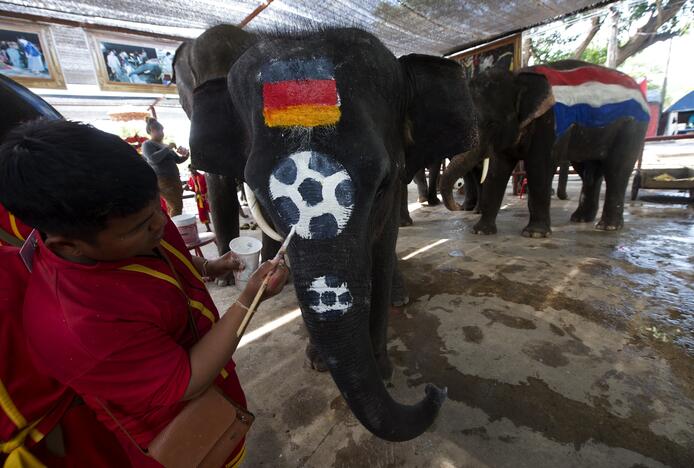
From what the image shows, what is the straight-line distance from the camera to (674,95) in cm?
3309

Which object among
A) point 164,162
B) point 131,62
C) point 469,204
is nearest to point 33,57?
point 131,62

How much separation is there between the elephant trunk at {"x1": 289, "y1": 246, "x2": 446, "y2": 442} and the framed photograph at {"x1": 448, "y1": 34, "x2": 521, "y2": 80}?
5.57 m

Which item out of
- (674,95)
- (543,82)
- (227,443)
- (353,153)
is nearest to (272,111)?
(353,153)

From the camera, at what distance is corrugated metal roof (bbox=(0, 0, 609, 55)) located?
363 centimetres

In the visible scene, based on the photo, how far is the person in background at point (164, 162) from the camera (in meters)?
4.60

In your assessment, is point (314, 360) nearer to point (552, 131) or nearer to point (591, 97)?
point (552, 131)

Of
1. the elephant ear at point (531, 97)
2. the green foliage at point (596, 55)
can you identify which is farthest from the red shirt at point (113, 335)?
the green foliage at point (596, 55)

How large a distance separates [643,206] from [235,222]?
258 inches

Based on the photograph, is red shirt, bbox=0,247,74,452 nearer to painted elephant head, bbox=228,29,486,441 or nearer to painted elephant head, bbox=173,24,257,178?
Result: painted elephant head, bbox=228,29,486,441

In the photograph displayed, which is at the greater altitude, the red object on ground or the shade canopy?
the shade canopy

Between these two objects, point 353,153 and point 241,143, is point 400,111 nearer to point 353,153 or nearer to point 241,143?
point 353,153

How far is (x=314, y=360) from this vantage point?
206cm

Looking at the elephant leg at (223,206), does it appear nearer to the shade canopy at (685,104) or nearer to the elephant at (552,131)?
the elephant at (552,131)

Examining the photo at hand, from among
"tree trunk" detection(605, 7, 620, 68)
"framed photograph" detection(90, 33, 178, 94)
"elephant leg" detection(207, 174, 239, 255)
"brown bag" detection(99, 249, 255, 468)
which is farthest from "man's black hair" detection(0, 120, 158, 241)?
"tree trunk" detection(605, 7, 620, 68)
